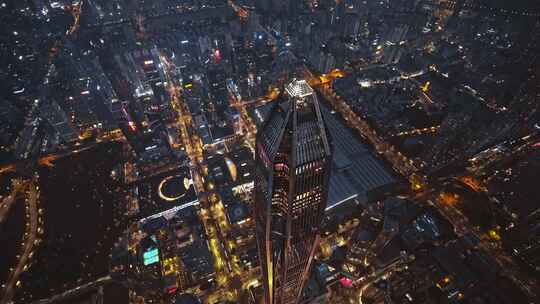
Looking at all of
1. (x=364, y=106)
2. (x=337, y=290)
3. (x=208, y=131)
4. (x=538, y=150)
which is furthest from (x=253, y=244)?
(x=538, y=150)

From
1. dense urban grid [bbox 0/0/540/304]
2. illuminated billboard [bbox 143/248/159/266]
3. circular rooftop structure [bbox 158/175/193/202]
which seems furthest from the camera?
circular rooftop structure [bbox 158/175/193/202]

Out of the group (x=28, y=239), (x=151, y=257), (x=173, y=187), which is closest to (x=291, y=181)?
(x=151, y=257)

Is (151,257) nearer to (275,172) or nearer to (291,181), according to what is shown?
(275,172)

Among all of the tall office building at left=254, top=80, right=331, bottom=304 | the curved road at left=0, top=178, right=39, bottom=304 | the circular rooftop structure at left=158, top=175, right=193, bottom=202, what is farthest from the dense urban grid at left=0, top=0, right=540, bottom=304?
the circular rooftop structure at left=158, top=175, right=193, bottom=202

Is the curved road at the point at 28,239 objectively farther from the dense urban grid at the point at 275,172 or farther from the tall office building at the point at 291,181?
the tall office building at the point at 291,181

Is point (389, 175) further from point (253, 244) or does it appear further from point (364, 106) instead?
point (253, 244)

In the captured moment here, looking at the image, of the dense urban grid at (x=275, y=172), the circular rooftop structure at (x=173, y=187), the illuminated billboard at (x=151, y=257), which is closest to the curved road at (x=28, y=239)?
the dense urban grid at (x=275, y=172)

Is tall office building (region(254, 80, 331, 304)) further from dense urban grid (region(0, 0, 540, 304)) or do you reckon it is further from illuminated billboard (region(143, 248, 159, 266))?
illuminated billboard (region(143, 248, 159, 266))
